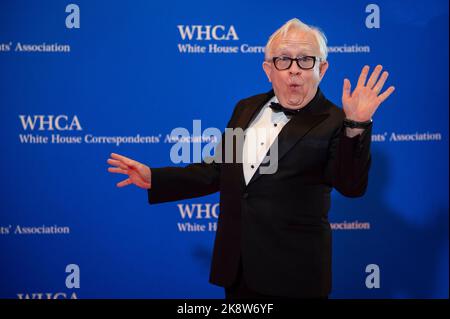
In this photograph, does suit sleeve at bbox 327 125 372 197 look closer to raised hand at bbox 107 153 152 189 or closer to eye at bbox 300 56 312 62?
eye at bbox 300 56 312 62

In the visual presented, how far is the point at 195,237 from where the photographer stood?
3801 mm

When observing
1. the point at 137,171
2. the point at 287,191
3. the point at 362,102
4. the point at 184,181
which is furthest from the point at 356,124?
the point at 137,171

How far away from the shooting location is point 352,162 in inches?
84.2

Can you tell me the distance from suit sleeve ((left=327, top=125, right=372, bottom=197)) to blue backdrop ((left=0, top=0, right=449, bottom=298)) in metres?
1.61

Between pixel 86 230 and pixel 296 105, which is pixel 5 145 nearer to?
pixel 86 230

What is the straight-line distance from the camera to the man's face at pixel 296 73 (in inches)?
96.0

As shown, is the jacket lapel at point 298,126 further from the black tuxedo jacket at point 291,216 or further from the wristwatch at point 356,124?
the wristwatch at point 356,124

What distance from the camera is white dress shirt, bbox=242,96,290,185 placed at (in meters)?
2.45

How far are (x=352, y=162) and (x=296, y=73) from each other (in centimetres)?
53

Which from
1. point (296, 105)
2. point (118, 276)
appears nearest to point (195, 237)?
point (118, 276)

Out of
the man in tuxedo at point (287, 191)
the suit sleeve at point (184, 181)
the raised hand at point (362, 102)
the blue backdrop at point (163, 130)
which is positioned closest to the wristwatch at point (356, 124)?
the raised hand at point (362, 102)

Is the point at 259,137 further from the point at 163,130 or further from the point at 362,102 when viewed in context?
the point at 163,130

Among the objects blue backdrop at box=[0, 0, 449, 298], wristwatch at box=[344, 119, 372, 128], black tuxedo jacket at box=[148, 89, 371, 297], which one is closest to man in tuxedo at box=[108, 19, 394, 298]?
black tuxedo jacket at box=[148, 89, 371, 297]

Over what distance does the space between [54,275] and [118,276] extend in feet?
1.47
